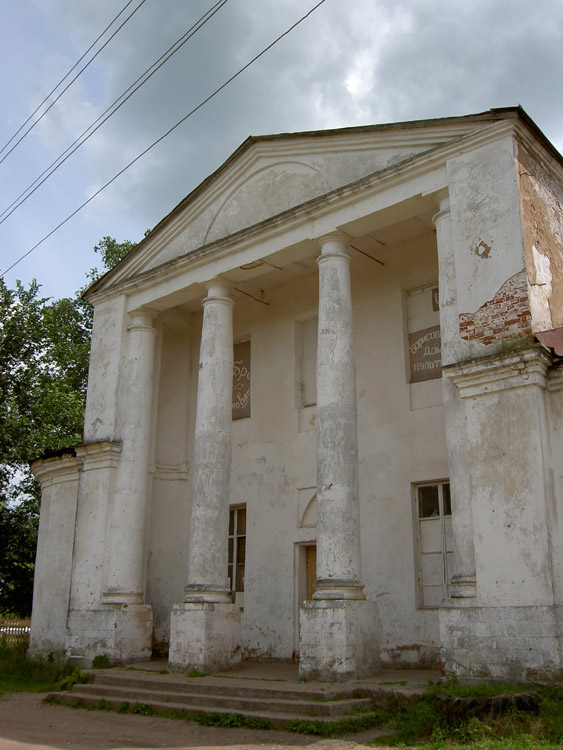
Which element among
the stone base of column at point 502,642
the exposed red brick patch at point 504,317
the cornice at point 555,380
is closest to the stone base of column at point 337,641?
the stone base of column at point 502,642

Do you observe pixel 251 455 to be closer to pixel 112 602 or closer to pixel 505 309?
pixel 112 602

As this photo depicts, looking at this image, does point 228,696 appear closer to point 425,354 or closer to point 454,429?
point 454,429

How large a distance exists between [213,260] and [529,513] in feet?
25.5

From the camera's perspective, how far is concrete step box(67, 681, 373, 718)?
8391mm

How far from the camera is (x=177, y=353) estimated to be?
17.0 m

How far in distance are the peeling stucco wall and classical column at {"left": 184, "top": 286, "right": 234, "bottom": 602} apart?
5.72 m

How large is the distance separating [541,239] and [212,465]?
634 centimetres

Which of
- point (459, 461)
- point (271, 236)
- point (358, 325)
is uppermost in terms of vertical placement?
point (271, 236)

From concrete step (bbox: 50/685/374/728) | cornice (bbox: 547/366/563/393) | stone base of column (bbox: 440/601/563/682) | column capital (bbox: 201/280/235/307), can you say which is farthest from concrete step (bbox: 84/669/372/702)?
column capital (bbox: 201/280/235/307)

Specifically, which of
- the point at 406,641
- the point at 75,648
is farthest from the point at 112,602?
the point at 406,641

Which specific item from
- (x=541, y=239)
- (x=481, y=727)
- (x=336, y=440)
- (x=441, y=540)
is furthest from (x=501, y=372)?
(x=481, y=727)

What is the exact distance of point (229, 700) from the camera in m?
9.32

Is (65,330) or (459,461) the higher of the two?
(65,330)

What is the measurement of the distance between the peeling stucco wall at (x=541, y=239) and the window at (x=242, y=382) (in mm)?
7075
